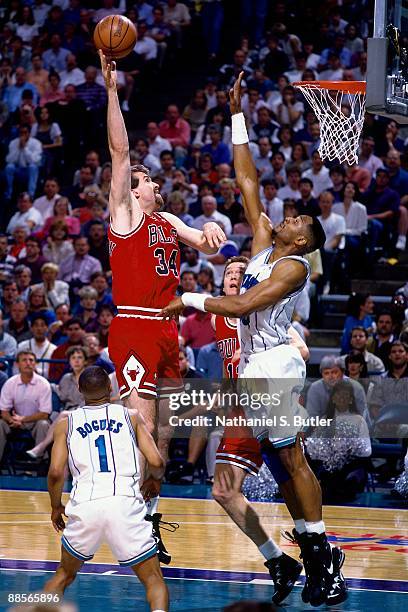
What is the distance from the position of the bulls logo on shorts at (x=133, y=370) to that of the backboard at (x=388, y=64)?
2252 millimetres

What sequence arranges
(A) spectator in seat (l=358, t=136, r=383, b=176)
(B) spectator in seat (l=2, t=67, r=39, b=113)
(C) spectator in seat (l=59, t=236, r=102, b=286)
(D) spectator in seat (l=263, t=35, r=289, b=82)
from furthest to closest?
(B) spectator in seat (l=2, t=67, r=39, b=113) < (D) spectator in seat (l=263, t=35, r=289, b=82) < (A) spectator in seat (l=358, t=136, r=383, b=176) < (C) spectator in seat (l=59, t=236, r=102, b=286)

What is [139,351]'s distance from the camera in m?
8.05

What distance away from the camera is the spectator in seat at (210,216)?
15992mm

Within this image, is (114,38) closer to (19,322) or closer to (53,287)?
(19,322)

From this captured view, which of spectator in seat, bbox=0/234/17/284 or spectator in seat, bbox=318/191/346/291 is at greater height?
spectator in seat, bbox=318/191/346/291

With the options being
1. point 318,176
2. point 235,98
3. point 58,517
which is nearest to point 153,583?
point 58,517

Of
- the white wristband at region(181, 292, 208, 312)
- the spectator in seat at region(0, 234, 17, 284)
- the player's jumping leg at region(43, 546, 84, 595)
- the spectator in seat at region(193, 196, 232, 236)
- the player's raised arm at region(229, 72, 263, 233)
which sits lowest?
the spectator in seat at region(0, 234, 17, 284)

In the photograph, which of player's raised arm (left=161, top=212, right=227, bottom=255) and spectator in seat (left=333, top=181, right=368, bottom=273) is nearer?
player's raised arm (left=161, top=212, right=227, bottom=255)

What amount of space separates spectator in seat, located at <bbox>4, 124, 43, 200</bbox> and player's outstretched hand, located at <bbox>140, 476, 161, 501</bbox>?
11.6 metres

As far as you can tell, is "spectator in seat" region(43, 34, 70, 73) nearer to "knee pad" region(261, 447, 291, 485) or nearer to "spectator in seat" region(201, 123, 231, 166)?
A: "spectator in seat" region(201, 123, 231, 166)

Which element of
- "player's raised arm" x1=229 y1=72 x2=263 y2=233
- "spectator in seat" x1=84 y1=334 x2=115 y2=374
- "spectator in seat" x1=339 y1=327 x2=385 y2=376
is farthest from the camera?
"spectator in seat" x1=84 y1=334 x2=115 y2=374

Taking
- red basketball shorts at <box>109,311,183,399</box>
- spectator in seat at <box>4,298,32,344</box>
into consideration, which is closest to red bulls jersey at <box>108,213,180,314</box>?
red basketball shorts at <box>109,311,183,399</box>

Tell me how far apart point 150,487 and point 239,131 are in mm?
2348

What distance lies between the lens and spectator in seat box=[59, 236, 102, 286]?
631 inches
